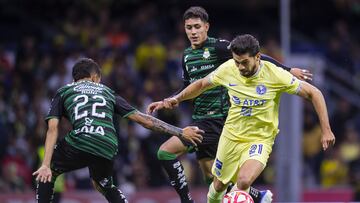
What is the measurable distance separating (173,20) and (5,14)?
11.8ft

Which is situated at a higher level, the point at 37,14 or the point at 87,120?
the point at 37,14

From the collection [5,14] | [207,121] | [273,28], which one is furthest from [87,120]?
[273,28]

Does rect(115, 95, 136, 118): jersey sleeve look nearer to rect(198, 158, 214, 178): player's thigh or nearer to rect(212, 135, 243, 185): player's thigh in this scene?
rect(212, 135, 243, 185): player's thigh

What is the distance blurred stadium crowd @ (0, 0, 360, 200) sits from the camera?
1983cm

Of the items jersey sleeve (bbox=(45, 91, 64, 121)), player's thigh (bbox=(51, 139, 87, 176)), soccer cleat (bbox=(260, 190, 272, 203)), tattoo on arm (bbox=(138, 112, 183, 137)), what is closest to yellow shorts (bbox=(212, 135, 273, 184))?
soccer cleat (bbox=(260, 190, 272, 203))

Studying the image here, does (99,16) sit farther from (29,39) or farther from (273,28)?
(273,28)

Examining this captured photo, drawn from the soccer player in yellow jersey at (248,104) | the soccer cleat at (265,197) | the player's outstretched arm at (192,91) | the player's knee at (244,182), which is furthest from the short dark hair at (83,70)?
the soccer cleat at (265,197)

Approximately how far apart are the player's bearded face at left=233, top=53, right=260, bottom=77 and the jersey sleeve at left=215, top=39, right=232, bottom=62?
4.05 ft

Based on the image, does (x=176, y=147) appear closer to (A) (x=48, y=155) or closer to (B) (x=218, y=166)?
(B) (x=218, y=166)

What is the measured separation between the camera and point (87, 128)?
12289mm

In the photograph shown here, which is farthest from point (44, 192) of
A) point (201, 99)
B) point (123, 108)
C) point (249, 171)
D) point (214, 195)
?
point (249, 171)

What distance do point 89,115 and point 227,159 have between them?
65.5 inches

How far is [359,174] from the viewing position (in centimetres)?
1914

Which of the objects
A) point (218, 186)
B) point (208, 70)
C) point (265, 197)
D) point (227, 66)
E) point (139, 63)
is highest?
point (139, 63)
